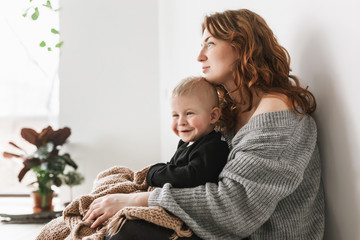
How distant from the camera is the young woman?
1157 mm

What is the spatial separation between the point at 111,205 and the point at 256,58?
650 mm

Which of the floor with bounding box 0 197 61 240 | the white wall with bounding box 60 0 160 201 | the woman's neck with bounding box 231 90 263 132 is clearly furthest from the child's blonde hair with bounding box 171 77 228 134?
the white wall with bounding box 60 0 160 201

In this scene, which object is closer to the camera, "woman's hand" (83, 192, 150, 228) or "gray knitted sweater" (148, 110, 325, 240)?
"gray knitted sweater" (148, 110, 325, 240)

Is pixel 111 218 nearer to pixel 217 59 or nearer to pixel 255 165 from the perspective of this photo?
pixel 255 165

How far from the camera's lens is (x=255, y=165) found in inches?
45.4

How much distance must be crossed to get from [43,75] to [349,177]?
365 cm

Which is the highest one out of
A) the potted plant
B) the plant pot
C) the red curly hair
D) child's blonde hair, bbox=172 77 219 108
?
the red curly hair

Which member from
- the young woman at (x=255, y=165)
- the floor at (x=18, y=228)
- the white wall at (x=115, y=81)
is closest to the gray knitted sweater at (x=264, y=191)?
the young woman at (x=255, y=165)

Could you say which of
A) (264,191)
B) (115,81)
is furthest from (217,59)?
(115,81)

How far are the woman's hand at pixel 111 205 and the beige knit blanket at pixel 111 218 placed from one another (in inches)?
0.8

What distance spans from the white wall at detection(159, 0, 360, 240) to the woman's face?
0.22m

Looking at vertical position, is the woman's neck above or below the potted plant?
above

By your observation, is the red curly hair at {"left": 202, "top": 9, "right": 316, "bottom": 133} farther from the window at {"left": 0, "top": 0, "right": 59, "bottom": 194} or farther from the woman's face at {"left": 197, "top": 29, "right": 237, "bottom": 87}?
the window at {"left": 0, "top": 0, "right": 59, "bottom": 194}

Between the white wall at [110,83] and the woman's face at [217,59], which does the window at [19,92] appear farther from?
the woman's face at [217,59]
